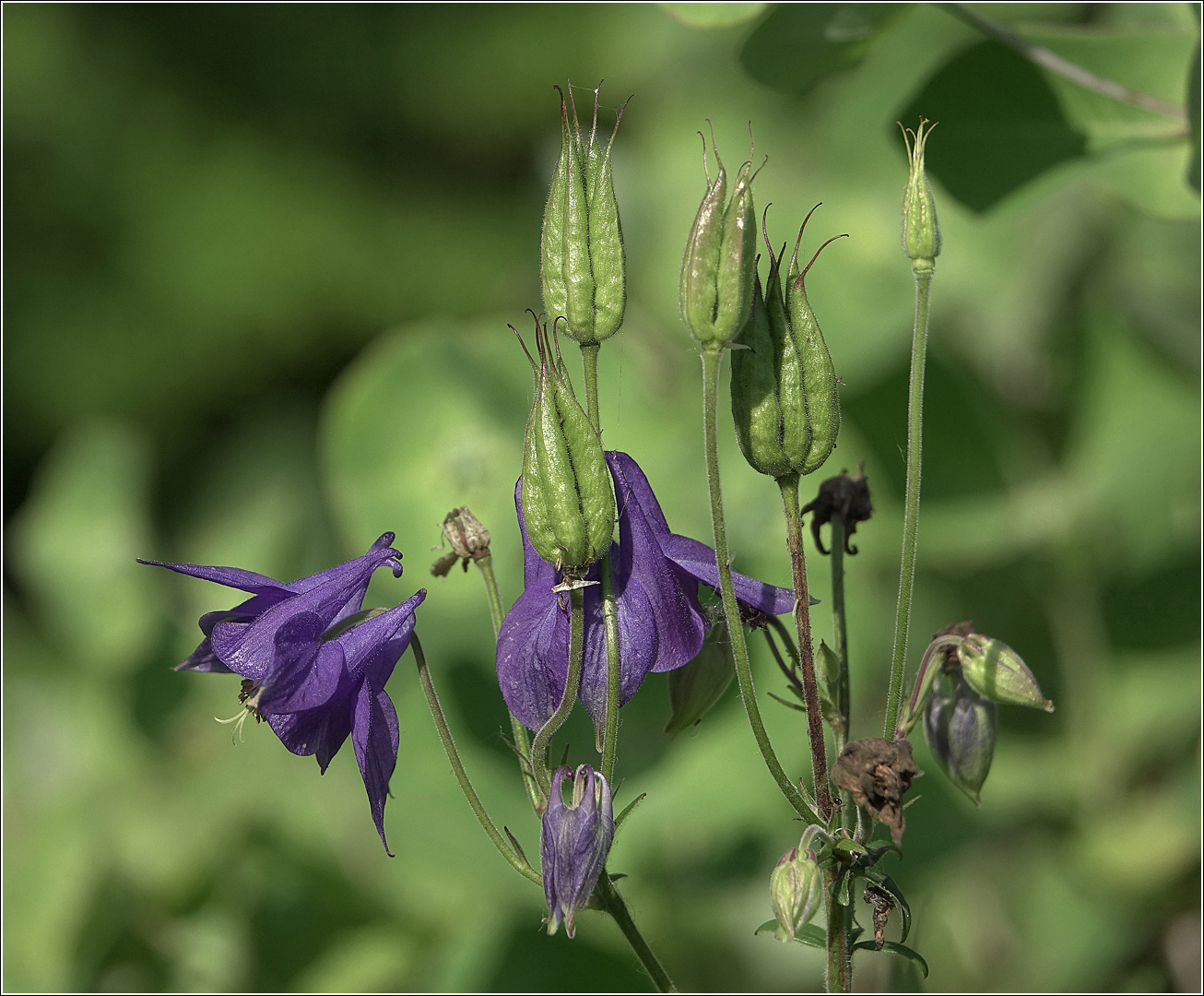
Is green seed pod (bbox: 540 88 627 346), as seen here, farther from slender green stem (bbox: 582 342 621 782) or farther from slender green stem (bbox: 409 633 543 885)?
slender green stem (bbox: 409 633 543 885)

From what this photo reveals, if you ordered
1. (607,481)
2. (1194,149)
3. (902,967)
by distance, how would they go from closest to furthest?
1. (607,481)
2. (902,967)
3. (1194,149)

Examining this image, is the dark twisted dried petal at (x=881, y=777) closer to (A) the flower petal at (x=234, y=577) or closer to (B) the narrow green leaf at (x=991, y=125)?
(A) the flower petal at (x=234, y=577)

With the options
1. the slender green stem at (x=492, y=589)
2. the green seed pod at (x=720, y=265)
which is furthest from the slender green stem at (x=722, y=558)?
the slender green stem at (x=492, y=589)

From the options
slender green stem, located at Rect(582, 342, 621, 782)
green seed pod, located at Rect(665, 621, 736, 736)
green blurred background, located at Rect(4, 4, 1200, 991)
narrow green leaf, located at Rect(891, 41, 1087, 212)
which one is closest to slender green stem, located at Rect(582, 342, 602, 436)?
slender green stem, located at Rect(582, 342, 621, 782)

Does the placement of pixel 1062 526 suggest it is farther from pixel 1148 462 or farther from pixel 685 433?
pixel 685 433

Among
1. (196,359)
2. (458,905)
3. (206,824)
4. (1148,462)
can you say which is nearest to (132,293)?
(196,359)

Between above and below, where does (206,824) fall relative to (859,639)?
below

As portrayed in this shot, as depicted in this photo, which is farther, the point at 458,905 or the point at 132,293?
the point at 132,293
